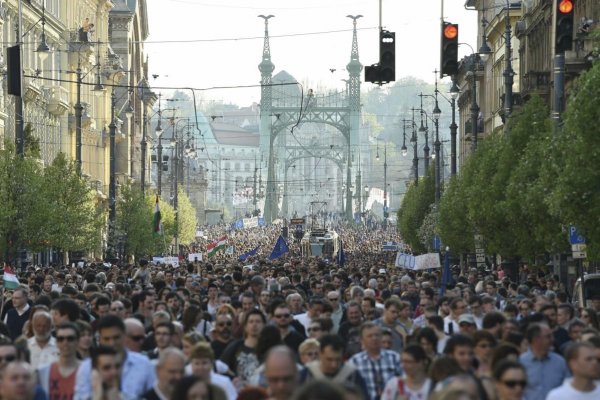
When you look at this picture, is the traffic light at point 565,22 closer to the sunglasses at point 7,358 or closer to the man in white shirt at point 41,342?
the man in white shirt at point 41,342

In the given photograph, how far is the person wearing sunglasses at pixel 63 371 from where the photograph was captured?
39.3 ft

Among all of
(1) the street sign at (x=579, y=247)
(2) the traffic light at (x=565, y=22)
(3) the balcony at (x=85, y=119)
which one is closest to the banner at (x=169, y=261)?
(1) the street sign at (x=579, y=247)

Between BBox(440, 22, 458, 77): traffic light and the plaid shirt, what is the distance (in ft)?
47.5

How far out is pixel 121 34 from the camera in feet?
367

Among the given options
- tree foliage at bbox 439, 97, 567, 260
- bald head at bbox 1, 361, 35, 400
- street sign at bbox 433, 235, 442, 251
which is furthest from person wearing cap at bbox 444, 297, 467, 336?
street sign at bbox 433, 235, 442, 251

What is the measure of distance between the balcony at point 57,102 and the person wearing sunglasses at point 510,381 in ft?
212

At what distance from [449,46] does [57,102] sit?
49.6m

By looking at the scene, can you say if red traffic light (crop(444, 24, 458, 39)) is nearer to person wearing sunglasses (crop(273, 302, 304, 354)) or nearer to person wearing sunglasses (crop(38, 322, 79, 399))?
person wearing sunglasses (crop(273, 302, 304, 354))

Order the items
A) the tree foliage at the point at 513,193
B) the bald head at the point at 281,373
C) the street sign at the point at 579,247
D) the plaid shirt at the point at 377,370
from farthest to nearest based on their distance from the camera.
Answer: the tree foliage at the point at 513,193 < the street sign at the point at 579,247 < the plaid shirt at the point at 377,370 < the bald head at the point at 281,373

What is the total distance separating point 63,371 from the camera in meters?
12.2

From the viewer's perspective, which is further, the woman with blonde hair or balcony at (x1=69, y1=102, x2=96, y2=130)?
balcony at (x1=69, y1=102, x2=96, y2=130)

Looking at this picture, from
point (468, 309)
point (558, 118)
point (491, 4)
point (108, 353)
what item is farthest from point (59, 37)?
point (108, 353)

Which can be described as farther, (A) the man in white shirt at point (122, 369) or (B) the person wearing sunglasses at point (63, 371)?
(B) the person wearing sunglasses at point (63, 371)

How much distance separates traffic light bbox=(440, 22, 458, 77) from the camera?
27.3 metres
